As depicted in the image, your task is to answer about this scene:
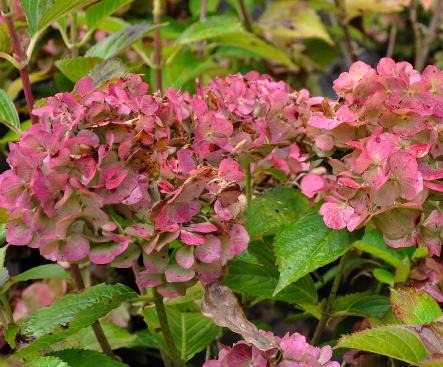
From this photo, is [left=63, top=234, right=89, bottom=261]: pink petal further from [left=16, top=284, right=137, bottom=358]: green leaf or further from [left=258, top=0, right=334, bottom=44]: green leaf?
[left=258, top=0, right=334, bottom=44]: green leaf

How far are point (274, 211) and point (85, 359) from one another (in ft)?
1.03

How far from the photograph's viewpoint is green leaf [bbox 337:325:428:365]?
68 cm

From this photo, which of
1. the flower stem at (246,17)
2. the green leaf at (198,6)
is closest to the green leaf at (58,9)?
the flower stem at (246,17)

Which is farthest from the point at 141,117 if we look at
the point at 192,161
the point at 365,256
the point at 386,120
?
the point at 365,256

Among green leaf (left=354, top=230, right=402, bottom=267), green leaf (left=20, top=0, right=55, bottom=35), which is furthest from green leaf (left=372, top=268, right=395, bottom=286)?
green leaf (left=20, top=0, right=55, bottom=35)

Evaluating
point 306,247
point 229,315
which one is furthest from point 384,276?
point 229,315

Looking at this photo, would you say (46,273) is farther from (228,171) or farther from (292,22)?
(292,22)

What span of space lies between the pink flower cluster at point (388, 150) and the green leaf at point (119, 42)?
14.2 inches

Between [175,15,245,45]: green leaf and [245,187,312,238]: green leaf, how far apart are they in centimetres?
40

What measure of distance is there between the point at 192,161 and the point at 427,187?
251 millimetres

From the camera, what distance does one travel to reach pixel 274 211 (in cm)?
100

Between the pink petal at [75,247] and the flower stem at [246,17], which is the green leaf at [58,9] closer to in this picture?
the pink petal at [75,247]

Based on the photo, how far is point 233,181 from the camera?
789 mm

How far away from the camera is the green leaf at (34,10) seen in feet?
3.24
